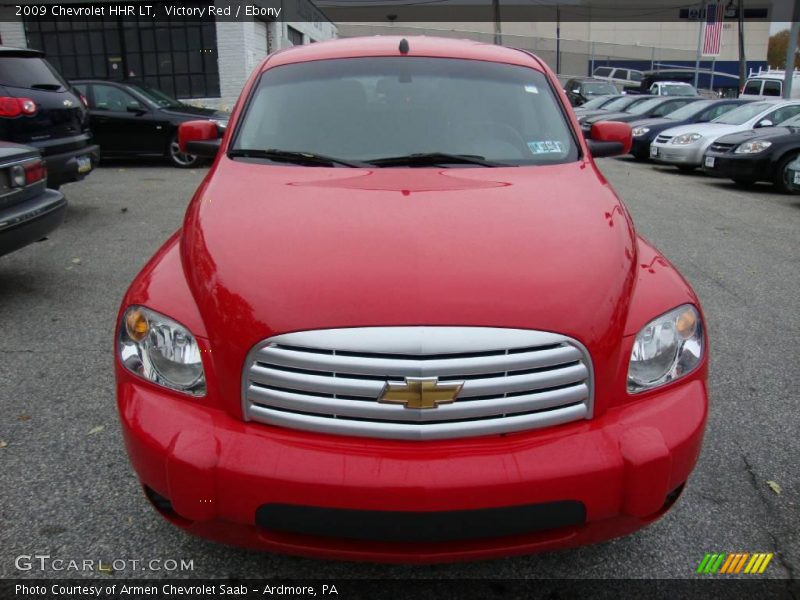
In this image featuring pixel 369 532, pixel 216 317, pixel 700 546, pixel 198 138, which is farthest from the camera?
pixel 198 138

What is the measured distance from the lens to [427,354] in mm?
1807

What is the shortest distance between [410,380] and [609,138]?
2.61m

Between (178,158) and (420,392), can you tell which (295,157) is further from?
(178,158)

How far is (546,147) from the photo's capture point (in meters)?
3.12

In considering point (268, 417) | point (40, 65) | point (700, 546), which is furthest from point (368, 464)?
point (40, 65)

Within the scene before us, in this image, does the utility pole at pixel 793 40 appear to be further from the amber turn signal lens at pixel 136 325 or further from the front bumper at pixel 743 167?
the amber turn signal lens at pixel 136 325

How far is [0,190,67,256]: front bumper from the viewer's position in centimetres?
459

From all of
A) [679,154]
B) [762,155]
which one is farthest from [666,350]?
[679,154]

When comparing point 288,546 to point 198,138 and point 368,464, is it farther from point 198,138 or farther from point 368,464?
point 198,138

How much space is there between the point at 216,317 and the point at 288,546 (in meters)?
0.69

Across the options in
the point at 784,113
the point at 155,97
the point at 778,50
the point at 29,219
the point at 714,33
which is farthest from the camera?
the point at 778,50

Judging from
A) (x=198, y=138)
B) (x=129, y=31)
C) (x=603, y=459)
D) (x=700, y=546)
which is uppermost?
(x=129, y=31)

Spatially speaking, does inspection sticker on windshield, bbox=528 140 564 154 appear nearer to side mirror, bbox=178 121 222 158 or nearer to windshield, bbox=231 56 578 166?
windshield, bbox=231 56 578 166

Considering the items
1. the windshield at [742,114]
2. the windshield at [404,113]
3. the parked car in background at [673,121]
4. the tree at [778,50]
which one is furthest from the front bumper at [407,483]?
the tree at [778,50]
